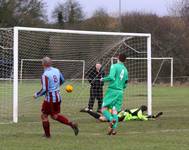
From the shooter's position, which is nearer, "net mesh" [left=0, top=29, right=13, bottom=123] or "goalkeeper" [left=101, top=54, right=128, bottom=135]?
"goalkeeper" [left=101, top=54, right=128, bottom=135]

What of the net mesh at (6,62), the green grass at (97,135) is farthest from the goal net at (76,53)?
the green grass at (97,135)

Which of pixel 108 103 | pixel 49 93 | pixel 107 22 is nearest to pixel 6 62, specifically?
pixel 108 103

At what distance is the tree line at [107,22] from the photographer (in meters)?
53.4

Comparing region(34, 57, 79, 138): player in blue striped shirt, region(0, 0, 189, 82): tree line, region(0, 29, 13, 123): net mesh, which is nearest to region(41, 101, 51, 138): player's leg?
region(34, 57, 79, 138): player in blue striped shirt

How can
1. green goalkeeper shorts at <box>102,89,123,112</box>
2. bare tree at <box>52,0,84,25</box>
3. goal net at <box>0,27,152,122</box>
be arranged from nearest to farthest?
green goalkeeper shorts at <box>102,89,123,112</box> < goal net at <box>0,27,152,122</box> < bare tree at <box>52,0,84,25</box>

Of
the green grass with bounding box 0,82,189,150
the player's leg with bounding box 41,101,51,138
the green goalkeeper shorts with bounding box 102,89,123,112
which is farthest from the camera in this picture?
the green goalkeeper shorts with bounding box 102,89,123,112

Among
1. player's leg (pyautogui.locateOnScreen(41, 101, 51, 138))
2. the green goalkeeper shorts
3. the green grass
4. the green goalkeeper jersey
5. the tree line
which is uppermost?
the tree line

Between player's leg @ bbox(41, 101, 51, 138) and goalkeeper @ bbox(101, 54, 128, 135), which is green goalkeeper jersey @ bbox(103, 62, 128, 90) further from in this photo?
player's leg @ bbox(41, 101, 51, 138)

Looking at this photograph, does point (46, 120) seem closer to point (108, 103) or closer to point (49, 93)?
point (49, 93)

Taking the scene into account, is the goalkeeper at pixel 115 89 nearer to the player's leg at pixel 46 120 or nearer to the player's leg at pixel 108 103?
the player's leg at pixel 108 103

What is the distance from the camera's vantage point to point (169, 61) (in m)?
50.4

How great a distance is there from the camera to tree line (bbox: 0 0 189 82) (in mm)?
53438

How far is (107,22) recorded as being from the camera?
75250mm

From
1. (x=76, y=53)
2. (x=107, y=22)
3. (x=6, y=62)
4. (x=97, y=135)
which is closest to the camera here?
(x=97, y=135)
